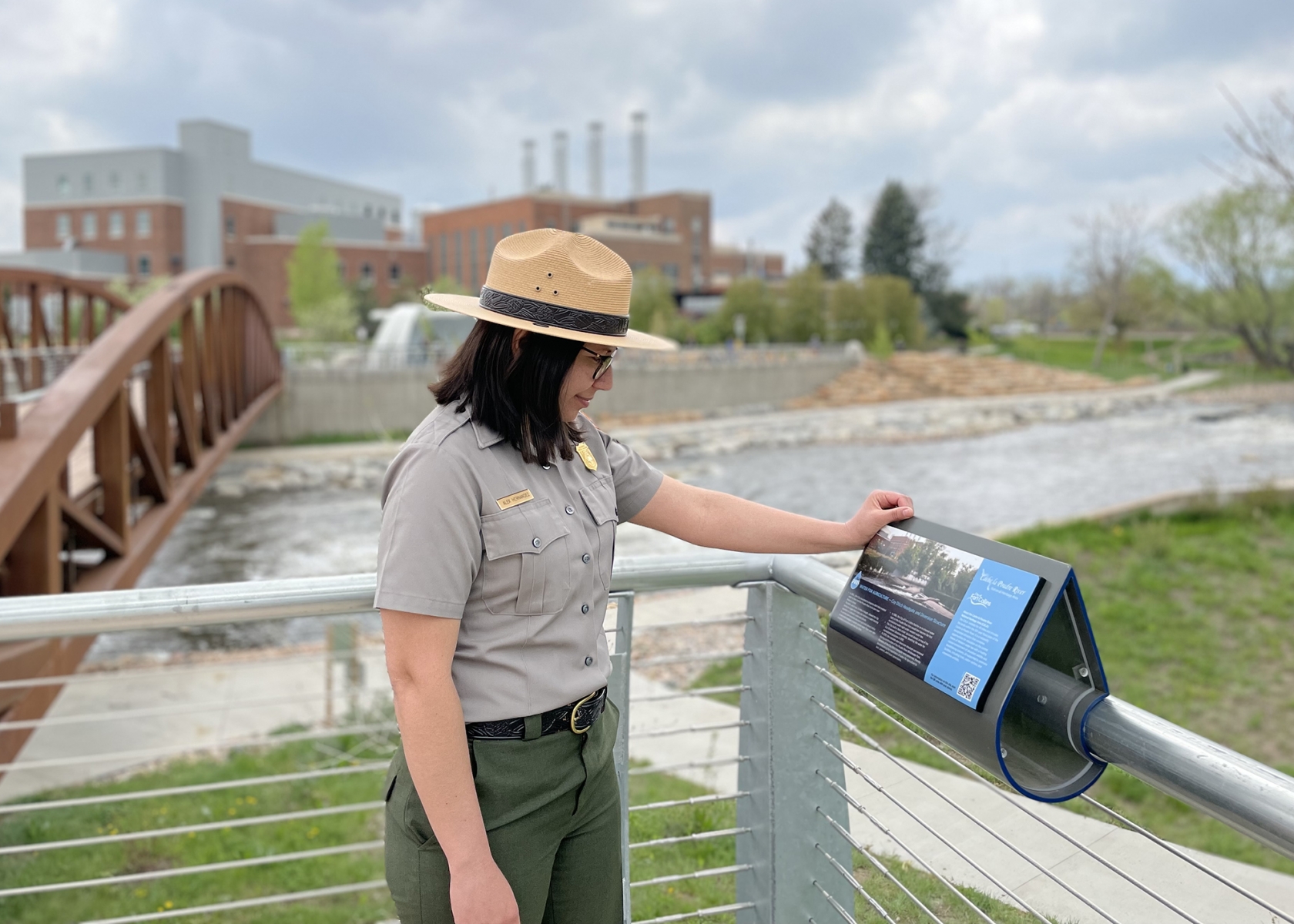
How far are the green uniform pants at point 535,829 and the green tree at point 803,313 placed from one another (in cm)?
5875

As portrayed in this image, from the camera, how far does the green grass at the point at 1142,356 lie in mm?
54125

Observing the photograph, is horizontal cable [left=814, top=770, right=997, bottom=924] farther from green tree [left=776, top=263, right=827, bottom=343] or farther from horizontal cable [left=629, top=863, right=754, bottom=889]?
green tree [left=776, top=263, right=827, bottom=343]

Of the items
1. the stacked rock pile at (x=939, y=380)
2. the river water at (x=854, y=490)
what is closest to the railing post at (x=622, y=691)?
the river water at (x=854, y=490)

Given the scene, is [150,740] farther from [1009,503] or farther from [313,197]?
[313,197]

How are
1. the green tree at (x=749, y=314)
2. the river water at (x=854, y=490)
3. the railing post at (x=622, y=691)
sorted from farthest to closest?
the green tree at (x=749, y=314), the river water at (x=854, y=490), the railing post at (x=622, y=691)

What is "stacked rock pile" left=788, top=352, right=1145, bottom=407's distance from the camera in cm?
4869

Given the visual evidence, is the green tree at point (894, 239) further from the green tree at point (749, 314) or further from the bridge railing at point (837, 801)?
the bridge railing at point (837, 801)

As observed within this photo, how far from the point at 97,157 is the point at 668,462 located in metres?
58.7

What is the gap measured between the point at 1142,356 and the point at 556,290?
3007 inches

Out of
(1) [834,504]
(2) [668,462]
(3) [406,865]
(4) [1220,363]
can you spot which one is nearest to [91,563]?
(3) [406,865]

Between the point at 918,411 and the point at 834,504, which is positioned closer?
the point at 834,504

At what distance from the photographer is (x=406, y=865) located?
187cm

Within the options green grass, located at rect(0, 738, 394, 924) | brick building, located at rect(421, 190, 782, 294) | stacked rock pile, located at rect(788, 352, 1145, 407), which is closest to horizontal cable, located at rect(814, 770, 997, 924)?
green grass, located at rect(0, 738, 394, 924)

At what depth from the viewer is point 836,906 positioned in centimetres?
251
